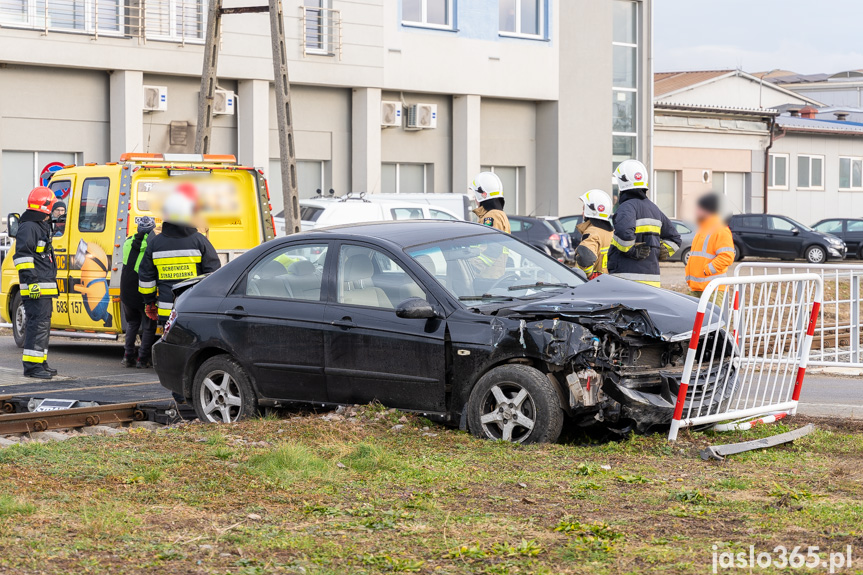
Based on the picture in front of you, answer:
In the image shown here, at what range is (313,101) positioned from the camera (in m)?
29.1

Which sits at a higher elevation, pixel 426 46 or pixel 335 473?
pixel 426 46

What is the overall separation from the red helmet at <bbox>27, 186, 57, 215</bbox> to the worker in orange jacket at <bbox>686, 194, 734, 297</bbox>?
20.9 feet

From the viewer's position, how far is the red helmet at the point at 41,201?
39.0 feet

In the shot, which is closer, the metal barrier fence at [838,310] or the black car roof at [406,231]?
the black car roof at [406,231]

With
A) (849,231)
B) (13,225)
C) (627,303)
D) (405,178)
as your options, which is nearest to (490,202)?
(627,303)

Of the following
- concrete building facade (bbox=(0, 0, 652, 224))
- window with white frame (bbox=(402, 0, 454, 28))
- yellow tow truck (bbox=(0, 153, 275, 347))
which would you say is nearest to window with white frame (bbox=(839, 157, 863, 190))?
concrete building facade (bbox=(0, 0, 652, 224))

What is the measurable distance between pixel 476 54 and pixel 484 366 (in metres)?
25.1

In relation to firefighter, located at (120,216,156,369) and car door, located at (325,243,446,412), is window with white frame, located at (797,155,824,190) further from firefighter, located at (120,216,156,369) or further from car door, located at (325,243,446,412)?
car door, located at (325,243,446,412)

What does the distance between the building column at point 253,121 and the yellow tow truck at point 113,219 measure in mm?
14051

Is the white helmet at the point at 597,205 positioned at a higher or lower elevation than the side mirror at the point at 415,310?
higher

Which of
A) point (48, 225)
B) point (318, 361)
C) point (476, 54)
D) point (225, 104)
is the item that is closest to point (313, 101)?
point (225, 104)

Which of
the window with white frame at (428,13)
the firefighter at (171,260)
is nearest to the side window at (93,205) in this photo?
the firefighter at (171,260)

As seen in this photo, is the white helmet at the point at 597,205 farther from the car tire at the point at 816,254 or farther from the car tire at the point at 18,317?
the car tire at the point at 816,254

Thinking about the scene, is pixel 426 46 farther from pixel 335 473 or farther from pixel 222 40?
pixel 335 473
